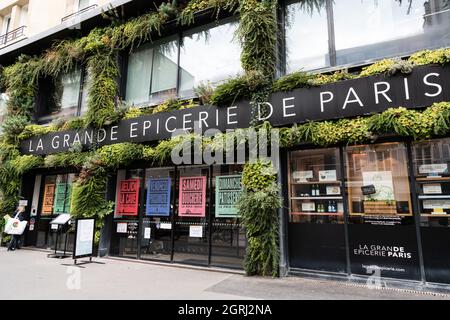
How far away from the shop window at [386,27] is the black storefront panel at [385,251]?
154 inches

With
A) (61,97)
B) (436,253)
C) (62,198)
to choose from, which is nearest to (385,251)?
(436,253)

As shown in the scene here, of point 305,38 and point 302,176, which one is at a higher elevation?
point 305,38

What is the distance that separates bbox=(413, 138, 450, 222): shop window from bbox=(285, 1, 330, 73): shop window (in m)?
3.08

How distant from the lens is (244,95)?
7883 millimetres

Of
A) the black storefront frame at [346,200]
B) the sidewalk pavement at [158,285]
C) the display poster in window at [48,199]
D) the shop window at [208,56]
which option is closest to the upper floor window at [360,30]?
the shop window at [208,56]

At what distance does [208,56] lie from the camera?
9531mm

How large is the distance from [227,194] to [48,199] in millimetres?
7683

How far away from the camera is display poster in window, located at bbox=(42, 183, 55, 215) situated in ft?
38.1

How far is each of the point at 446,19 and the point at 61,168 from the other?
40.2 ft

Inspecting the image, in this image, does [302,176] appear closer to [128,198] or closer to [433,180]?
[433,180]

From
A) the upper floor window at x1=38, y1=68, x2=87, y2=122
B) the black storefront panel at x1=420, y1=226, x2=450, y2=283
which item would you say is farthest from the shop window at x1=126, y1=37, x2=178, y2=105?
the black storefront panel at x1=420, y1=226, x2=450, y2=283

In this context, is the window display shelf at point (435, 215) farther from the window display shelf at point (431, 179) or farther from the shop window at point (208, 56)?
the shop window at point (208, 56)
